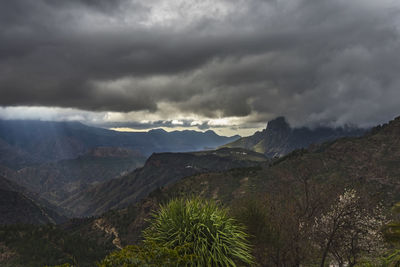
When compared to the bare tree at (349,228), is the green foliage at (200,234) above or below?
above

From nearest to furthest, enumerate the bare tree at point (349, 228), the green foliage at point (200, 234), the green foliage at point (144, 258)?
1. the green foliage at point (144, 258)
2. the green foliage at point (200, 234)
3. the bare tree at point (349, 228)

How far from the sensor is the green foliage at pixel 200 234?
1270 cm

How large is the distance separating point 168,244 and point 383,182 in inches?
6868

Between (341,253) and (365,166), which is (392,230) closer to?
(341,253)

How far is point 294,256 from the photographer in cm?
2745

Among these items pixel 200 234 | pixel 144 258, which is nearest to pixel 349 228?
pixel 200 234

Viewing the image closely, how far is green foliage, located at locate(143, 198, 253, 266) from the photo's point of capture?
41.7 ft

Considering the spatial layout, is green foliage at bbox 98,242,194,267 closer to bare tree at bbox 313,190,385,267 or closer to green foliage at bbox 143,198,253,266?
green foliage at bbox 143,198,253,266

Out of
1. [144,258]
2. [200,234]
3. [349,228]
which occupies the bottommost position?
[349,228]

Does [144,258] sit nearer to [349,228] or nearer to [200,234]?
[200,234]

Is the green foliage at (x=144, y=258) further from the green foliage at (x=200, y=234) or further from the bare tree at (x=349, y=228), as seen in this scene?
the bare tree at (x=349, y=228)

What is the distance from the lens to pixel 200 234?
13281 millimetres

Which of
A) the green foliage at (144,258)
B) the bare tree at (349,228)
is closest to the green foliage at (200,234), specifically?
the green foliage at (144,258)

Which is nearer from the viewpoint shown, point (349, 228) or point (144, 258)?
point (144, 258)
